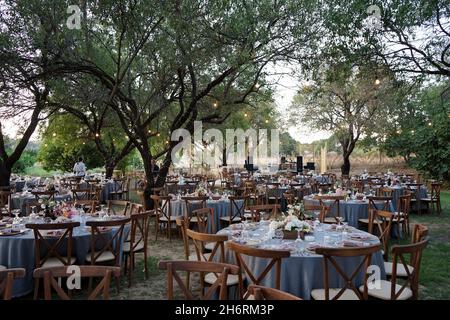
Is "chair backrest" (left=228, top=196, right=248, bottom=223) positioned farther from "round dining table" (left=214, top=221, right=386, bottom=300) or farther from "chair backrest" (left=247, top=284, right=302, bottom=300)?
"chair backrest" (left=247, top=284, right=302, bottom=300)

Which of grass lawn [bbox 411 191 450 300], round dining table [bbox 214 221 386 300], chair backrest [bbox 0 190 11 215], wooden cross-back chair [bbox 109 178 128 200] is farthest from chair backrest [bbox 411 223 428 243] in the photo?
wooden cross-back chair [bbox 109 178 128 200]

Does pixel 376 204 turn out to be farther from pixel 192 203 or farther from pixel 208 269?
pixel 208 269

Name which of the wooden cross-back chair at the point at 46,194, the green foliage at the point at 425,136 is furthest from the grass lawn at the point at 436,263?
the green foliage at the point at 425,136

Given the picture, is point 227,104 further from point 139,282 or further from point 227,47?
point 139,282

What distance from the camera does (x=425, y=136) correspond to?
19.2 metres

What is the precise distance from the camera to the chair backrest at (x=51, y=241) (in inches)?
186

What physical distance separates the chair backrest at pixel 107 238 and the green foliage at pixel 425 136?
15.6m

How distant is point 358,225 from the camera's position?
334 inches

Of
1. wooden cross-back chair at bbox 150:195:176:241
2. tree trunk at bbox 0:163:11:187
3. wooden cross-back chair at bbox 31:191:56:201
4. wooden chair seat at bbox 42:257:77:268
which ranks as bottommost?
wooden chair seat at bbox 42:257:77:268

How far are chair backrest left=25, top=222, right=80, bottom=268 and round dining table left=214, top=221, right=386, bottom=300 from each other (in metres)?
1.79

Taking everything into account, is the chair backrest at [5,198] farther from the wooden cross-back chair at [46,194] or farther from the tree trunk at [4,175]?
the tree trunk at [4,175]

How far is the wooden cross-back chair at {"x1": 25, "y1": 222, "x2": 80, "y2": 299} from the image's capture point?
4742mm

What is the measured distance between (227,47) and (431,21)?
4552 mm
